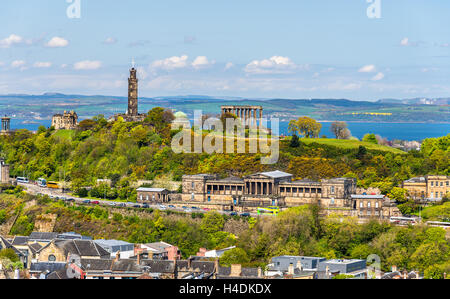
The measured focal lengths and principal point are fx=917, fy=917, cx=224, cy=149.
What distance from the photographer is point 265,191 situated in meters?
70.9

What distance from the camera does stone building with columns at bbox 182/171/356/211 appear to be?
68062 millimetres

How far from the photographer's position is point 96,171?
82.9m

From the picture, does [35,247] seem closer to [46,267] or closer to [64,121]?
[46,267]

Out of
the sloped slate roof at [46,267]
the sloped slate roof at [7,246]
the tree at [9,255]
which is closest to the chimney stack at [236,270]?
the sloped slate roof at [46,267]

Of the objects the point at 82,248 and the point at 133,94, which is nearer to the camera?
the point at 82,248

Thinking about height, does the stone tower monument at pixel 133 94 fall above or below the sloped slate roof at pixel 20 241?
above

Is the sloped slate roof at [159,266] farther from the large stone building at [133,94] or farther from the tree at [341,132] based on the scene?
the tree at [341,132]

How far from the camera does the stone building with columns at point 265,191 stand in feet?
223

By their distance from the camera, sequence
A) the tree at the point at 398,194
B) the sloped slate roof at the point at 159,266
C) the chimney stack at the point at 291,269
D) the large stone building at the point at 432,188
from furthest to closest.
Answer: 1. the large stone building at the point at 432,188
2. the tree at the point at 398,194
3. the sloped slate roof at the point at 159,266
4. the chimney stack at the point at 291,269

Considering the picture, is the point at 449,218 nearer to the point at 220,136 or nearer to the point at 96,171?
the point at 220,136

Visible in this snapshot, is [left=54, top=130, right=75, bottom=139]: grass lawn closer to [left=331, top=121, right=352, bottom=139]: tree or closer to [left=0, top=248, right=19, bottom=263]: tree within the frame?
[left=331, top=121, right=352, bottom=139]: tree

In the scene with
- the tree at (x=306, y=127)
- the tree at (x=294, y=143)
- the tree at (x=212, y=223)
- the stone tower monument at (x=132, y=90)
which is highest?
the stone tower monument at (x=132, y=90)

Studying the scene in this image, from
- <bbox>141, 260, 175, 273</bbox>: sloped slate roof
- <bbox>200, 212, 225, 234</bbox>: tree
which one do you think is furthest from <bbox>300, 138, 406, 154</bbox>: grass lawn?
<bbox>141, 260, 175, 273</bbox>: sloped slate roof

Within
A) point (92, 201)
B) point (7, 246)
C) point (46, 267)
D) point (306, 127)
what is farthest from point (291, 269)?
point (306, 127)
